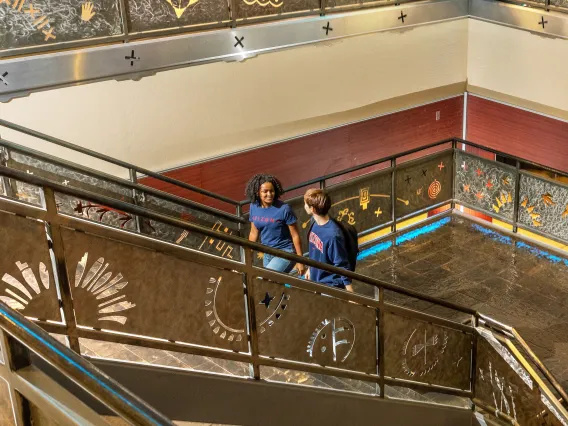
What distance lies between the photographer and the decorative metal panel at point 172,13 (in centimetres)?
857

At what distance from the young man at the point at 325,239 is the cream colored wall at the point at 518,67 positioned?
6.33 meters

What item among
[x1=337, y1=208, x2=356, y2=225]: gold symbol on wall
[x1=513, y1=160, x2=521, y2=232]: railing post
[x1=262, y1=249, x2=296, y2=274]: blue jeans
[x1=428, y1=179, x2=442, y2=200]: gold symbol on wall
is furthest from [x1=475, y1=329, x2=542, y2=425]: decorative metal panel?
[x1=428, y1=179, x2=442, y2=200]: gold symbol on wall

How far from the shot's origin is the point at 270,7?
9.70 m

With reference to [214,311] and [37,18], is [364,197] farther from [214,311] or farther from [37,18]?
[214,311]

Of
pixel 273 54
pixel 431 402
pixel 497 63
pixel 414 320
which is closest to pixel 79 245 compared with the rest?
pixel 414 320

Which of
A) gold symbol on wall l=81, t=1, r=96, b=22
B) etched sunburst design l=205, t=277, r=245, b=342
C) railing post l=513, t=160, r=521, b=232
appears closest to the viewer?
etched sunburst design l=205, t=277, r=245, b=342

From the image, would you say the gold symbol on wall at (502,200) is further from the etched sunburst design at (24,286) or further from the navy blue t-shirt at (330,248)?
the etched sunburst design at (24,286)

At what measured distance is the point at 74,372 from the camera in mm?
1976

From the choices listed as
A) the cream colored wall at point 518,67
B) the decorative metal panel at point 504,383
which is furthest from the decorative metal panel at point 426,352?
the cream colored wall at point 518,67

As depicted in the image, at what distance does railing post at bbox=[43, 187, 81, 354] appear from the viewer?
366 cm

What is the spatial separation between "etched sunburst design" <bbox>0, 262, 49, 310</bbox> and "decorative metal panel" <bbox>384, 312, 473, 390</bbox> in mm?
3094

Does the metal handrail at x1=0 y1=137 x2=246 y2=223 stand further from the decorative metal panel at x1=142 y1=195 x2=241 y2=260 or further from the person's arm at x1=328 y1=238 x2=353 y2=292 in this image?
the person's arm at x1=328 y1=238 x2=353 y2=292

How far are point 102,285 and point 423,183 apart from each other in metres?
7.77

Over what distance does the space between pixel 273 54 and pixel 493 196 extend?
3.72 meters
